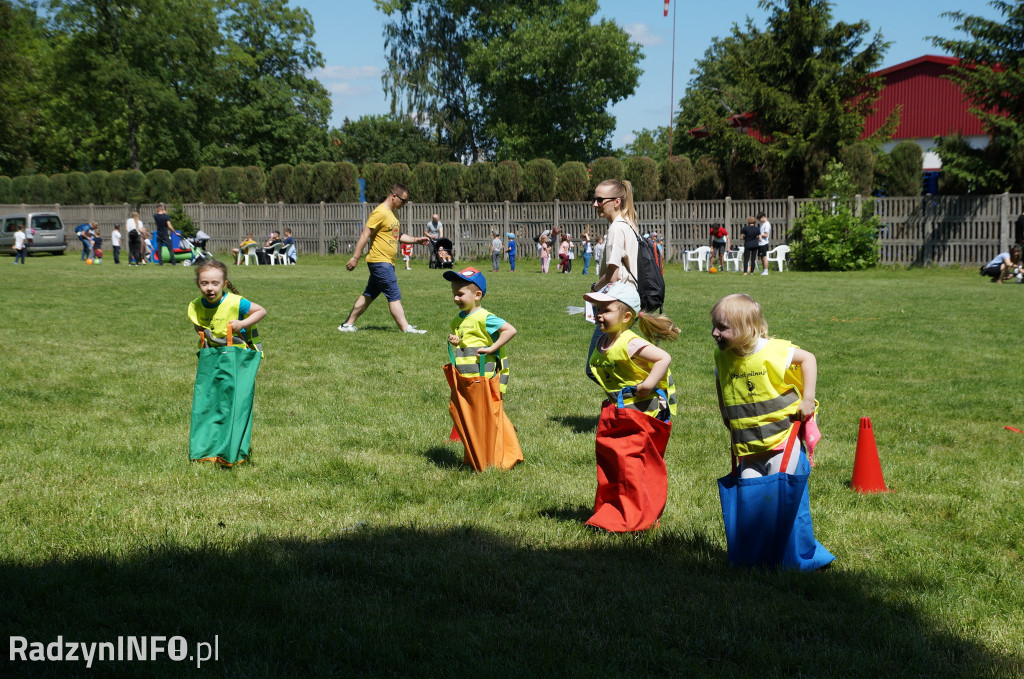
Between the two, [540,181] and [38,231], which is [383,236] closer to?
[540,181]

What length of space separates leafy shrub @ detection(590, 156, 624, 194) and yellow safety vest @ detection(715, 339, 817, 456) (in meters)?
30.5

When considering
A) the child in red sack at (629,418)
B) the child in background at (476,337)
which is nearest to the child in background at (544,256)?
the child in background at (476,337)

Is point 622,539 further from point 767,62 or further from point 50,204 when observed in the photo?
point 50,204

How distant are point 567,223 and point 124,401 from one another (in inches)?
1045

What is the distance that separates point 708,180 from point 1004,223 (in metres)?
10.4

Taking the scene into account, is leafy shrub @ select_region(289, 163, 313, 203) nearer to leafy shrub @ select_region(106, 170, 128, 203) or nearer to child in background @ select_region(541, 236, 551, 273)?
leafy shrub @ select_region(106, 170, 128, 203)

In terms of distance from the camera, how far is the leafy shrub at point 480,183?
121 feet

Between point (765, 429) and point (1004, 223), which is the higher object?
point (1004, 223)

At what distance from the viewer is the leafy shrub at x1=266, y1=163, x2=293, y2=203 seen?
40.3 m

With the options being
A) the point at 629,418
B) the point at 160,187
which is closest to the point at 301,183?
the point at 160,187

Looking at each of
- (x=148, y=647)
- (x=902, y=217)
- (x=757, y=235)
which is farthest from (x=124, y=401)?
(x=902, y=217)

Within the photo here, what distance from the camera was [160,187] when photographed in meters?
43.8

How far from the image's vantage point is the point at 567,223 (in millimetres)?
33906

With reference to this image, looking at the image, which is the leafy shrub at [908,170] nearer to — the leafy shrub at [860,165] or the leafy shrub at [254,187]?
the leafy shrub at [860,165]
